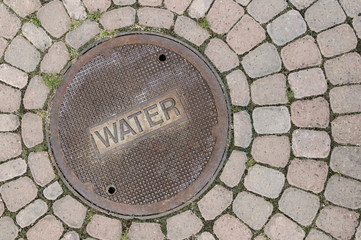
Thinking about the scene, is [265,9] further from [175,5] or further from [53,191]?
[53,191]

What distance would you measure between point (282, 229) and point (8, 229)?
2370 millimetres

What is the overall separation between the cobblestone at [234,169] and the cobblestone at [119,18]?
1.46 meters

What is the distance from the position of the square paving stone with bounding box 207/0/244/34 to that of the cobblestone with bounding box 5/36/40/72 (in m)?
1.56

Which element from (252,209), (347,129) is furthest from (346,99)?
(252,209)

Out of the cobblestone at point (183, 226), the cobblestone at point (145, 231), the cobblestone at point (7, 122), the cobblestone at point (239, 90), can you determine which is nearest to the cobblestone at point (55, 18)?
the cobblestone at point (7, 122)

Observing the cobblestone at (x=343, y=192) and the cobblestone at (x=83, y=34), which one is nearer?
the cobblestone at (x=343, y=192)

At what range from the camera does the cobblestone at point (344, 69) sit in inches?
98.8

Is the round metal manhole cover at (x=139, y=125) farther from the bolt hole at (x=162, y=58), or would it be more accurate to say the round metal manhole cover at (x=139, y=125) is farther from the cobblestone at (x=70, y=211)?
the cobblestone at (x=70, y=211)

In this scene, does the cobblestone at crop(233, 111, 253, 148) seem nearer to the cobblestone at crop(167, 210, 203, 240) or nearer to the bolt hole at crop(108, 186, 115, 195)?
the cobblestone at crop(167, 210, 203, 240)

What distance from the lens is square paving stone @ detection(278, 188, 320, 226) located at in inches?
98.9

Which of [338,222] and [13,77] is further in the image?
[13,77]

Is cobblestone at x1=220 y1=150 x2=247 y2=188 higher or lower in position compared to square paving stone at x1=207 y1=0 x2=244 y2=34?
lower

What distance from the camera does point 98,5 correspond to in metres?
2.61

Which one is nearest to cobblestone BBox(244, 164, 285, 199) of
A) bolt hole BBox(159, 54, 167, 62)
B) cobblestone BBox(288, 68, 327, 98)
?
cobblestone BBox(288, 68, 327, 98)
